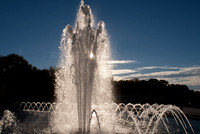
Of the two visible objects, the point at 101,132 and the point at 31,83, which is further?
the point at 31,83

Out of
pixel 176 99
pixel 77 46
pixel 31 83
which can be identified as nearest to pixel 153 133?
pixel 77 46

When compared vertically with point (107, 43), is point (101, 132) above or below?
below

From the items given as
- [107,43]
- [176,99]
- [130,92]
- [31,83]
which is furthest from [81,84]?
[130,92]

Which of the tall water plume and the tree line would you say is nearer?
the tall water plume

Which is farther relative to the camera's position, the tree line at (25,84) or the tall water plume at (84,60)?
the tree line at (25,84)

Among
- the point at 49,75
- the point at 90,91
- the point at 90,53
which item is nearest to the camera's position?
→ the point at 90,91

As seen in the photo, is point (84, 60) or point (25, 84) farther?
point (25, 84)

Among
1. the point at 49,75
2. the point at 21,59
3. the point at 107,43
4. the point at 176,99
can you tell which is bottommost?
the point at 176,99

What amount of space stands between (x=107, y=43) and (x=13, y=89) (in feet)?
120

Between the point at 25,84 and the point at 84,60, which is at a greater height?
the point at 25,84

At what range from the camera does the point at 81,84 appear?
11836mm

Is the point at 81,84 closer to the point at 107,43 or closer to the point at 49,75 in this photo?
the point at 107,43

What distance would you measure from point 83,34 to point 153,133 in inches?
283

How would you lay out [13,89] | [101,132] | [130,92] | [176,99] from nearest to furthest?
[101,132] < [176,99] < [13,89] < [130,92]
